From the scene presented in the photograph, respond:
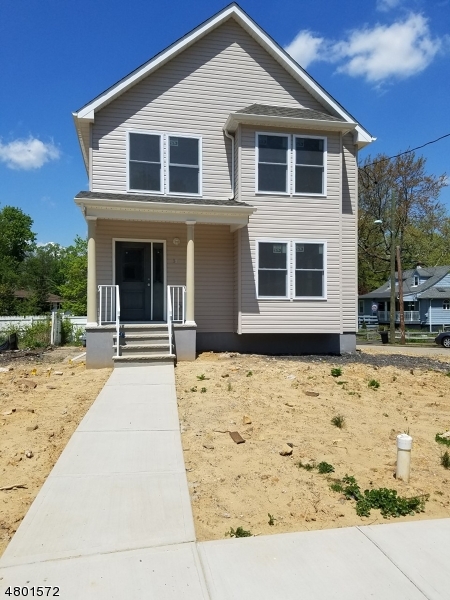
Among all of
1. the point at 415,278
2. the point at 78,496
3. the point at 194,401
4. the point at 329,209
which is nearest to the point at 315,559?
the point at 78,496

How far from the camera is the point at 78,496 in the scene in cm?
376

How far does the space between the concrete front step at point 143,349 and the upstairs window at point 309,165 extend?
18.5ft

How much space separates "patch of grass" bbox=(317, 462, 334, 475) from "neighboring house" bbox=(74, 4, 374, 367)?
7584 millimetres

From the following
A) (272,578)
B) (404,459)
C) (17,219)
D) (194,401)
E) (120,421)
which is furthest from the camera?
(17,219)

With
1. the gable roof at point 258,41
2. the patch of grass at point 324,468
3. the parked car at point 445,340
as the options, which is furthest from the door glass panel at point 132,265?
the parked car at point 445,340

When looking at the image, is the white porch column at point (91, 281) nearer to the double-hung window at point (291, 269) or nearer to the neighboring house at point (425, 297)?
the double-hung window at point (291, 269)

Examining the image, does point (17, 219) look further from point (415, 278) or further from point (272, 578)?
point (272, 578)

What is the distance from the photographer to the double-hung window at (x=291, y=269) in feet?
40.0

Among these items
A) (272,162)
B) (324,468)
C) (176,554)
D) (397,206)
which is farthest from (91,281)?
(397,206)

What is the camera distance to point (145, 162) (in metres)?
12.1

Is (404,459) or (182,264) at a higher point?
(182,264)

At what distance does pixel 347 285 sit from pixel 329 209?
7.65ft

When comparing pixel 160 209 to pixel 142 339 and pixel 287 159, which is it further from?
pixel 287 159

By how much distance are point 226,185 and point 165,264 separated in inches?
110
